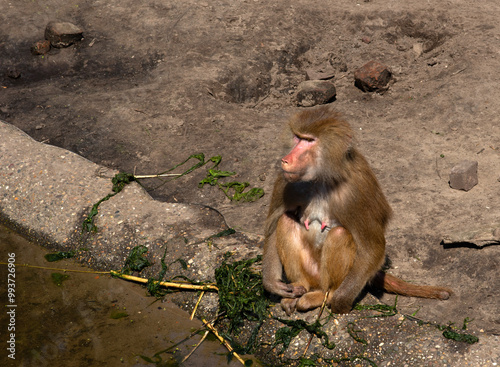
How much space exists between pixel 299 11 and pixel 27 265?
6.96 m

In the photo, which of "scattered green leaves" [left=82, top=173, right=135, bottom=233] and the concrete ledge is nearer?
the concrete ledge

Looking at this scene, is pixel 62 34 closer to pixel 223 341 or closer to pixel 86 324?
pixel 86 324

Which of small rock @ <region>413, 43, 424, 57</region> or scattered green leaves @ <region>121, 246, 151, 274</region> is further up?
small rock @ <region>413, 43, 424, 57</region>

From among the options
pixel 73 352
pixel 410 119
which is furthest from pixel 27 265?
pixel 410 119

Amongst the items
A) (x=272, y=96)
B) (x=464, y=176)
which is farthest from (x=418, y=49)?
(x=464, y=176)

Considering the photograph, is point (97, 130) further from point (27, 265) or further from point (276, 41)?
point (276, 41)

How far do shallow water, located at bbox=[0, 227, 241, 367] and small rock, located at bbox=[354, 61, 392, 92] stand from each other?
5.36 metres

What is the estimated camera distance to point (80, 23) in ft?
35.4

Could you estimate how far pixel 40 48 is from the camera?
33.5 feet

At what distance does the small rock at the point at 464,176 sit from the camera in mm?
6910

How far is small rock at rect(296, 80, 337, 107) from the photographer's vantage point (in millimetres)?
9135

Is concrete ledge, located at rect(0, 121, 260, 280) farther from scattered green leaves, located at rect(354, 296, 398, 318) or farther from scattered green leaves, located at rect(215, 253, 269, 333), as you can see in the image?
scattered green leaves, located at rect(354, 296, 398, 318)

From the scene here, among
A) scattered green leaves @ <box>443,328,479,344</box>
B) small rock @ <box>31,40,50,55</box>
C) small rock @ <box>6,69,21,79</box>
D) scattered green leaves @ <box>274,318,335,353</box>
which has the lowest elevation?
small rock @ <box>6,69,21,79</box>

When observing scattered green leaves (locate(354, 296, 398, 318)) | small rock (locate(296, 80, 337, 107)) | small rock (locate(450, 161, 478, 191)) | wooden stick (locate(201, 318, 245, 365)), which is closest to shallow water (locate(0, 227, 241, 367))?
wooden stick (locate(201, 318, 245, 365))
